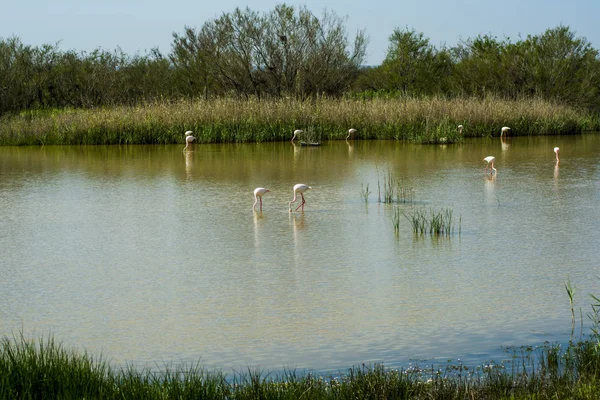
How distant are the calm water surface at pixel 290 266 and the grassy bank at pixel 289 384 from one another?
54 cm

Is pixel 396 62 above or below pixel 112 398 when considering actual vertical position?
above

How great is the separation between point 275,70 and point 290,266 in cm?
2307

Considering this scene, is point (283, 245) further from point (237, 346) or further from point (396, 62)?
point (396, 62)

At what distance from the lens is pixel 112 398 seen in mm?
4254

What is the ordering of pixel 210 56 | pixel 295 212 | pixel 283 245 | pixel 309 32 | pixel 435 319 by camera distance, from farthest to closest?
1. pixel 210 56
2. pixel 309 32
3. pixel 295 212
4. pixel 283 245
5. pixel 435 319

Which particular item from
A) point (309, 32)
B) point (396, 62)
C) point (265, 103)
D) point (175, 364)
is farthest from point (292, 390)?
point (396, 62)

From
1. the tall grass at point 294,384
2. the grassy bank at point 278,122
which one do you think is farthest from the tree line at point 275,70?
the tall grass at point 294,384

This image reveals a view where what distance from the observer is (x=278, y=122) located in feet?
76.0

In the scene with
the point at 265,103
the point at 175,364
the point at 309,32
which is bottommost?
the point at 175,364

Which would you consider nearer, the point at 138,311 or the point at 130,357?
Answer: the point at 130,357

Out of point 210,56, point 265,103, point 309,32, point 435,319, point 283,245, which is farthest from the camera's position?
point 210,56

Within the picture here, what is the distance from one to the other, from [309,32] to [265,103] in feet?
25.8

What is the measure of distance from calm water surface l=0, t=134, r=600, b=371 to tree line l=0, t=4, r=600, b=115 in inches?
619

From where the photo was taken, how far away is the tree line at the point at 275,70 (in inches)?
1193
